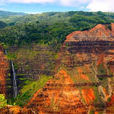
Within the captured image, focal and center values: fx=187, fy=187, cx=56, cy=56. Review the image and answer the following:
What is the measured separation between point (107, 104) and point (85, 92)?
7.01 m

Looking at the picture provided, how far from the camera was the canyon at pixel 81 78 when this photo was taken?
169 feet

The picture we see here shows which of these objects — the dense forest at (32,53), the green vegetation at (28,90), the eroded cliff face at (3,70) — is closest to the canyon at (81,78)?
the eroded cliff face at (3,70)

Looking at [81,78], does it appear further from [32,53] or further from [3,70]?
[3,70]

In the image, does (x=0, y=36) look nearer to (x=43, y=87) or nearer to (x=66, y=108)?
(x=43, y=87)

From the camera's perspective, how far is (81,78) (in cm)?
5812

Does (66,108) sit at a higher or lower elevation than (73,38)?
lower

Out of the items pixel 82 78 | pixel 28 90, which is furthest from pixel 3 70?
pixel 82 78

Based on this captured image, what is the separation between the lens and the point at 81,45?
217ft

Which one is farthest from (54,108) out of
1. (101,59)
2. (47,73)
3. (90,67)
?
(101,59)

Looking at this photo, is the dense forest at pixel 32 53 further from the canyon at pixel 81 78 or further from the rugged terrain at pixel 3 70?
the canyon at pixel 81 78

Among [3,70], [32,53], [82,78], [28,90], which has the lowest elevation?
[28,90]

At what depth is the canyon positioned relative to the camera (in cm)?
5166

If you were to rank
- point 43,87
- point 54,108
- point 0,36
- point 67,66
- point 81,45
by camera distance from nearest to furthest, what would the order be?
point 54,108 < point 43,87 < point 67,66 < point 81,45 < point 0,36

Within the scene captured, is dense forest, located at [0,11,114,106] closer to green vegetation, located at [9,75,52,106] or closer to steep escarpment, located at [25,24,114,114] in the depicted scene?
green vegetation, located at [9,75,52,106]
